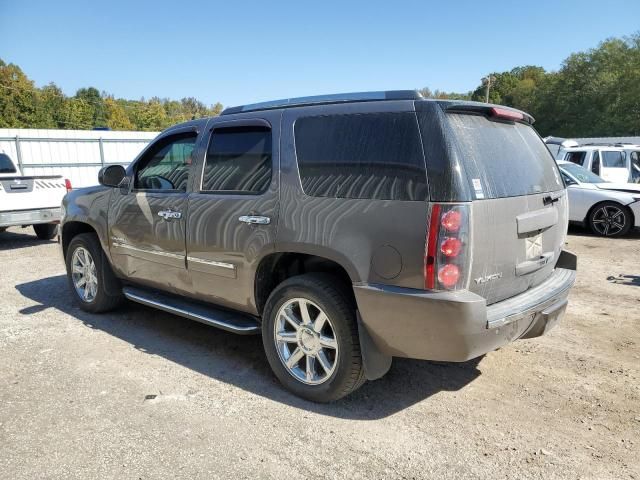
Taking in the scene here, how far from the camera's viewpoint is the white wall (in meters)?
17.9

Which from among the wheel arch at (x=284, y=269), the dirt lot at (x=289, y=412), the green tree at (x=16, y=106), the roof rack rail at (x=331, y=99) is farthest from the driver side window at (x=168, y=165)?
the green tree at (x=16, y=106)

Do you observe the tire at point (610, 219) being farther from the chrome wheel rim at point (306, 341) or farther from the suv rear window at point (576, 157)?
the chrome wheel rim at point (306, 341)

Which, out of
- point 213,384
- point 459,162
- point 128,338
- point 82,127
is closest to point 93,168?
point 128,338

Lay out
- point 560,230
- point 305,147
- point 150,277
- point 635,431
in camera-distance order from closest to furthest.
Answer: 1. point 635,431
2. point 305,147
3. point 560,230
4. point 150,277

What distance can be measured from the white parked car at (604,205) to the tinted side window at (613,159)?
240cm

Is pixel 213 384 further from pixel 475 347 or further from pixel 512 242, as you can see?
pixel 512 242

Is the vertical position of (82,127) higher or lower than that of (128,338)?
higher

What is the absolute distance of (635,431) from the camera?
3018mm

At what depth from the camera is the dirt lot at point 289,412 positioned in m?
2.74

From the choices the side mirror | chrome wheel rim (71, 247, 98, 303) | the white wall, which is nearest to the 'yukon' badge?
the side mirror

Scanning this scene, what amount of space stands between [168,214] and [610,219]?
30.9 ft

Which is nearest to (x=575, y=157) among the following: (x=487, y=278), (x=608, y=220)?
(x=608, y=220)

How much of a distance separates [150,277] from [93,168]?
57.2ft

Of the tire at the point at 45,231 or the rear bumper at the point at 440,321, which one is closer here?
the rear bumper at the point at 440,321
